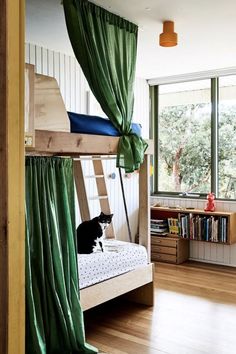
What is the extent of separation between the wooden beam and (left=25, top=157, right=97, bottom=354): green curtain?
60cm

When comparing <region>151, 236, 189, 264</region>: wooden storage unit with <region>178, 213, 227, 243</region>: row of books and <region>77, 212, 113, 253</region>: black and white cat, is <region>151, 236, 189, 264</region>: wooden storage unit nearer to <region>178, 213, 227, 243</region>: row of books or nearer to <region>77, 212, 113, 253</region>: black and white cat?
<region>178, 213, 227, 243</region>: row of books

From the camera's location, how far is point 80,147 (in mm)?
2885

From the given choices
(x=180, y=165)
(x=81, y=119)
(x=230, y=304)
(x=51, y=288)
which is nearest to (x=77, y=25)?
(x=81, y=119)

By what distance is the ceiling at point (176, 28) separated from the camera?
309 centimetres

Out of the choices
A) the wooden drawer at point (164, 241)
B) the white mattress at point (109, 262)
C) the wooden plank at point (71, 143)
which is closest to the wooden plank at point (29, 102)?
the wooden plank at point (71, 143)

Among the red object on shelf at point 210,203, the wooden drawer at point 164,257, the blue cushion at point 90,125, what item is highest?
the blue cushion at point 90,125

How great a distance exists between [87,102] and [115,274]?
2.20m

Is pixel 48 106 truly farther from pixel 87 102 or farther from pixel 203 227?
pixel 203 227

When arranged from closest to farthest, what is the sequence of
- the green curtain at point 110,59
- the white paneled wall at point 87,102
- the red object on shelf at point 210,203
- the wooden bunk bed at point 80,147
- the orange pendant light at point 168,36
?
1. the wooden bunk bed at point 80,147
2. the green curtain at point 110,59
3. the orange pendant light at point 168,36
4. the white paneled wall at point 87,102
5. the red object on shelf at point 210,203

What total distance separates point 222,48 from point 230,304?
258 cm

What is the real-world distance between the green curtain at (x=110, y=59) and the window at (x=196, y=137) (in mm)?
2166

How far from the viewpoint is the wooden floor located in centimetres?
295

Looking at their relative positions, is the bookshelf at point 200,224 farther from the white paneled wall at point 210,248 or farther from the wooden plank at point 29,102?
the wooden plank at point 29,102

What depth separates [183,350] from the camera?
288cm
